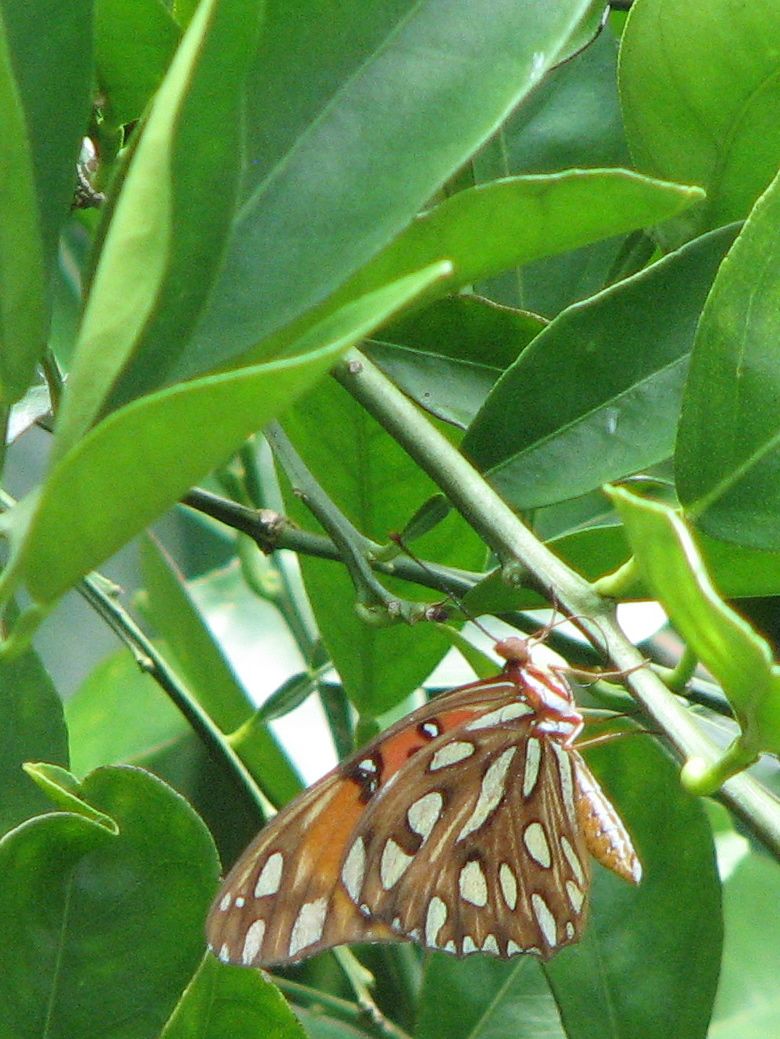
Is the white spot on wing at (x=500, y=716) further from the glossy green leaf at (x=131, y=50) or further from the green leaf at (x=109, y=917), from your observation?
the glossy green leaf at (x=131, y=50)

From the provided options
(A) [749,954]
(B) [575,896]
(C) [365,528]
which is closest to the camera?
(B) [575,896]

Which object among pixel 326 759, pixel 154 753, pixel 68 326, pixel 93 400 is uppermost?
pixel 68 326

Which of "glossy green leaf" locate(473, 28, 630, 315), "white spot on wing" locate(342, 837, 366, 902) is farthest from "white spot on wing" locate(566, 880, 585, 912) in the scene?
"glossy green leaf" locate(473, 28, 630, 315)

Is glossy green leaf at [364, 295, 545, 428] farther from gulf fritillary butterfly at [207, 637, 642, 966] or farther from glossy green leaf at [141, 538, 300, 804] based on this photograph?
glossy green leaf at [141, 538, 300, 804]

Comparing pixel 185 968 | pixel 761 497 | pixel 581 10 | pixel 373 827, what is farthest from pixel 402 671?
pixel 581 10

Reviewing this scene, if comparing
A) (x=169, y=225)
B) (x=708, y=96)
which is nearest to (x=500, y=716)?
(x=708, y=96)

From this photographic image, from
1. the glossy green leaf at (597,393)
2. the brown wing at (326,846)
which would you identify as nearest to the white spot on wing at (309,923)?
the brown wing at (326,846)

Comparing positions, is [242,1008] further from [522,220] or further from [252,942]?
[522,220]

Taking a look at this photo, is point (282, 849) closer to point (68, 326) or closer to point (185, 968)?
point (185, 968)
